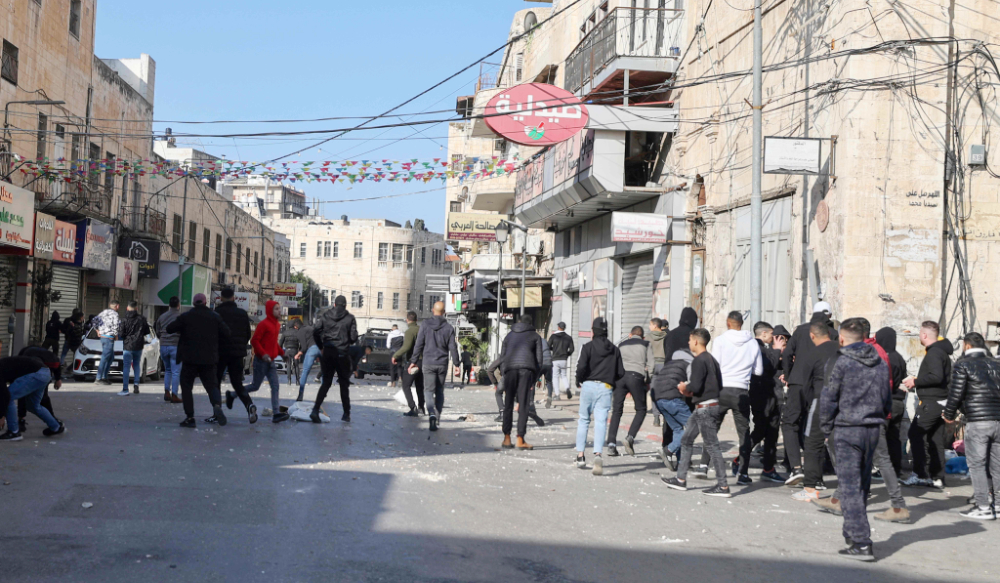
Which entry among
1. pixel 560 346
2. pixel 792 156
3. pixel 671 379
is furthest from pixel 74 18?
pixel 671 379

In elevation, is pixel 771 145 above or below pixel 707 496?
above

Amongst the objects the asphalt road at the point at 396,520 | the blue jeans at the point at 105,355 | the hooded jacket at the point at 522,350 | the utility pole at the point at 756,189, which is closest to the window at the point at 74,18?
the blue jeans at the point at 105,355

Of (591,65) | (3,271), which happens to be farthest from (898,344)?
(3,271)

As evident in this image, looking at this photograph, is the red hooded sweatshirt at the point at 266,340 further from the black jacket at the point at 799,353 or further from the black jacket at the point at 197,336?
the black jacket at the point at 799,353

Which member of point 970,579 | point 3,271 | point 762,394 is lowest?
point 970,579

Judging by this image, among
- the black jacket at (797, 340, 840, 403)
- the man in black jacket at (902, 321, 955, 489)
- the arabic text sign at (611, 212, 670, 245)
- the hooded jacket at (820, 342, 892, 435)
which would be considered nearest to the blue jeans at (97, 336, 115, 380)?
the arabic text sign at (611, 212, 670, 245)

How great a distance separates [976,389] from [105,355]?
615 inches

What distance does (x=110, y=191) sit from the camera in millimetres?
30969

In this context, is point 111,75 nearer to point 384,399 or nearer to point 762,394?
point 384,399

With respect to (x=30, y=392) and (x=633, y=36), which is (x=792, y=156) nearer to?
(x=633, y=36)

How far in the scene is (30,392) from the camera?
1041 centimetres

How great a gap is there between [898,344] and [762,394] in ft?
15.8

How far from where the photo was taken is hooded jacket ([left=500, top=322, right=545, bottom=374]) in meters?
12.1

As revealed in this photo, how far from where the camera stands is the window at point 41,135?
25.8 metres
